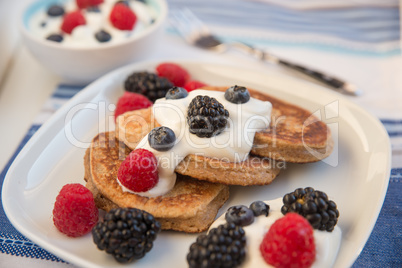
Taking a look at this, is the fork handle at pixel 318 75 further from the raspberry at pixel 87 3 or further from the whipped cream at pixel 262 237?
the whipped cream at pixel 262 237

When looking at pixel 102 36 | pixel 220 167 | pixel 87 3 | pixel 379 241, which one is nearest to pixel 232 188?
pixel 220 167

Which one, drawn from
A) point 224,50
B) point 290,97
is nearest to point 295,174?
point 290,97

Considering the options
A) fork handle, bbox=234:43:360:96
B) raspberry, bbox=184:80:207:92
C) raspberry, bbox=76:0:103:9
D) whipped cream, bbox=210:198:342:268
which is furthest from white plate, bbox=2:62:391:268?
raspberry, bbox=76:0:103:9

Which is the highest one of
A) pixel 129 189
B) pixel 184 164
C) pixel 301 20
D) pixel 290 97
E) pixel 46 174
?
pixel 301 20

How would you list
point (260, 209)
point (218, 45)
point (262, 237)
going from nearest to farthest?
point (262, 237) < point (260, 209) < point (218, 45)

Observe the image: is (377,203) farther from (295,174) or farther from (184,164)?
(184,164)

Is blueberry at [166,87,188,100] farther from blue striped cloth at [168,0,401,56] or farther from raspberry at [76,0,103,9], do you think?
blue striped cloth at [168,0,401,56]

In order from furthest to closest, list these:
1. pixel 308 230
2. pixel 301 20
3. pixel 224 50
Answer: pixel 301 20 < pixel 224 50 < pixel 308 230

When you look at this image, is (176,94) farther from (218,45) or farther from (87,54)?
(218,45)
